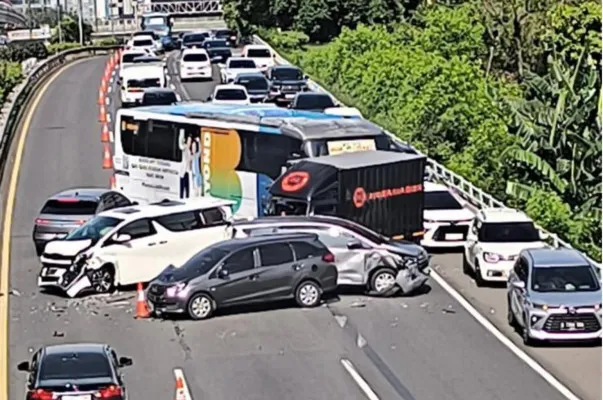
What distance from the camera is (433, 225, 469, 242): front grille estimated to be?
31491 mm

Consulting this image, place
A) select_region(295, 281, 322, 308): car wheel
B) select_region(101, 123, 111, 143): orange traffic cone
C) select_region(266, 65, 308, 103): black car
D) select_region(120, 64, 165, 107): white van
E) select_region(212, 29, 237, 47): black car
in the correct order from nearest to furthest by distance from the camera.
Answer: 1. select_region(295, 281, 322, 308): car wheel
2. select_region(101, 123, 111, 143): orange traffic cone
3. select_region(120, 64, 165, 107): white van
4. select_region(266, 65, 308, 103): black car
5. select_region(212, 29, 237, 47): black car

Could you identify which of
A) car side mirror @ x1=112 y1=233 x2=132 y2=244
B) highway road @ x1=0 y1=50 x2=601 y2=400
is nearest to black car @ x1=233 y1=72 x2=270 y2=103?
highway road @ x1=0 y1=50 x2=601 y2=400

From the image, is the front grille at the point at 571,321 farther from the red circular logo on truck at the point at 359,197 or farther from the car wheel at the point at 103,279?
the car wheel at the point at 103,279

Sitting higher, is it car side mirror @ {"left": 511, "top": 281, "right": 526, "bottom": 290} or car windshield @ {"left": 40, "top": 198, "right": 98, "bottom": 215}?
car side mirror @ {"left": 511, "top": 281, "right": 526, "bottom": 290}

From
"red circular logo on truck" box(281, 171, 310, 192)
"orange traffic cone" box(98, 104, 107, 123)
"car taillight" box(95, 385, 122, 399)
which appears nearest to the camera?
"car taillight" box(95, 385, 122, 399)

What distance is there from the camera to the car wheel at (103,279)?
27.1 meters

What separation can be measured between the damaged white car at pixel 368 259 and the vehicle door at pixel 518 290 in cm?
265

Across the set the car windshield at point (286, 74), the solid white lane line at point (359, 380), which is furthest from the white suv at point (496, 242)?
the car windshield at point (286, 74)

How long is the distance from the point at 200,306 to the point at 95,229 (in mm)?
3803

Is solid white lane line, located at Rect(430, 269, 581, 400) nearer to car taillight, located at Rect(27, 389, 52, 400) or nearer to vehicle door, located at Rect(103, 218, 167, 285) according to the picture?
vehicle door, located at Rect(103, 218, 167, 285)

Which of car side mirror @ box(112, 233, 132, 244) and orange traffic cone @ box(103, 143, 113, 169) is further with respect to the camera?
orange traffic cone @ box(103, 143, 113, 169)

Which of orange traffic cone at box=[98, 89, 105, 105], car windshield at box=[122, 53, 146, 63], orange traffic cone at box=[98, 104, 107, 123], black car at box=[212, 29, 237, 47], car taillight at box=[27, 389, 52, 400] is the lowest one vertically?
black car at box=[212, 29, 237, 47]

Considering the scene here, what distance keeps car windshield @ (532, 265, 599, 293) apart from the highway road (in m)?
1.30

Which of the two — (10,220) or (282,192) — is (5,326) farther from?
(10,220)
